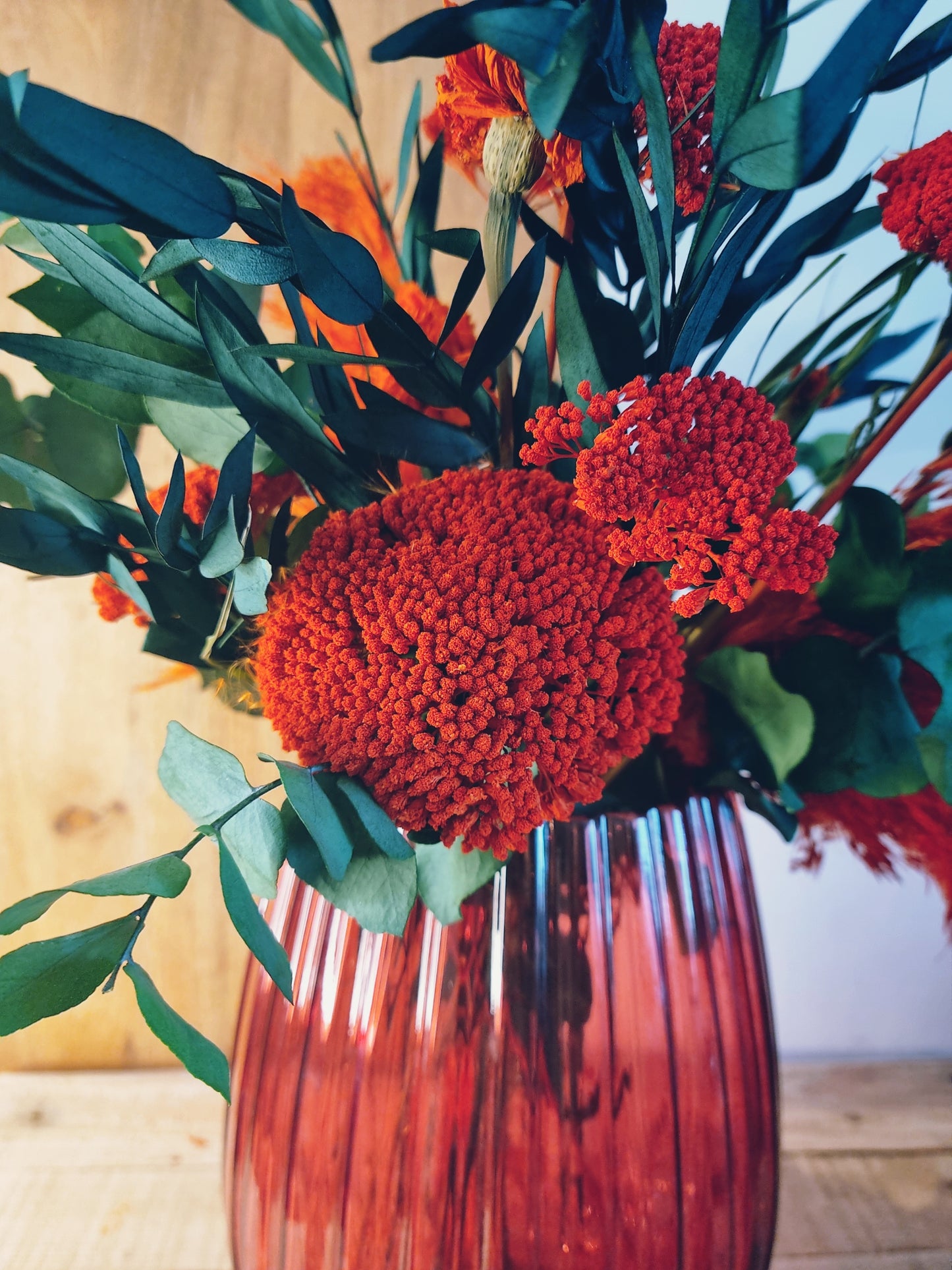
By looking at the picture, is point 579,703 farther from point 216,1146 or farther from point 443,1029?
point 216,1146

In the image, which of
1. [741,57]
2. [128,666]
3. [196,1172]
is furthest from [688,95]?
[196,1172]

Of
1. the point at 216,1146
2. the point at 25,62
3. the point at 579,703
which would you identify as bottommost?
the point at 216,1146

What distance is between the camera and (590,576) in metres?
0.24

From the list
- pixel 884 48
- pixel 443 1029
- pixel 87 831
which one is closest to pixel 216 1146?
pixel 87 831

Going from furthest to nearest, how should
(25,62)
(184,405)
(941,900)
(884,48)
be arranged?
(941,900), (25,62), (184,405), (884,48)

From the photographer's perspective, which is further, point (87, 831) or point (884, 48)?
point (87, 831)

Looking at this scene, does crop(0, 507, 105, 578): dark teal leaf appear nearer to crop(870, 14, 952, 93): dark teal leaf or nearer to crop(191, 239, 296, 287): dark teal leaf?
crop(191, 239, 296, 287): dark teal leaf

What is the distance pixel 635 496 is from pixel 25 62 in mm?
524

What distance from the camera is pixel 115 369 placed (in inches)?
10.0

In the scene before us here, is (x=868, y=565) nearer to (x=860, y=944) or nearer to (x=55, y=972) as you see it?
(x=55, y=972)

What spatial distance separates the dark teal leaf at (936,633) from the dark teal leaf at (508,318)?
0.16 meters

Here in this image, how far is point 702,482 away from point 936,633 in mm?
138

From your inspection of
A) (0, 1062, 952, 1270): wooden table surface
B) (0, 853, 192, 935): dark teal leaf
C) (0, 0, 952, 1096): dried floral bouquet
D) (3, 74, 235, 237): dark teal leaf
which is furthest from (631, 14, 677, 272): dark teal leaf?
(0, 1062, 952, 1270): wooden table surface

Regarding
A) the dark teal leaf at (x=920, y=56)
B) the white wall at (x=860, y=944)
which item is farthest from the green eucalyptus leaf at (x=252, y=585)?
the white wall at (x=860, y=944)
